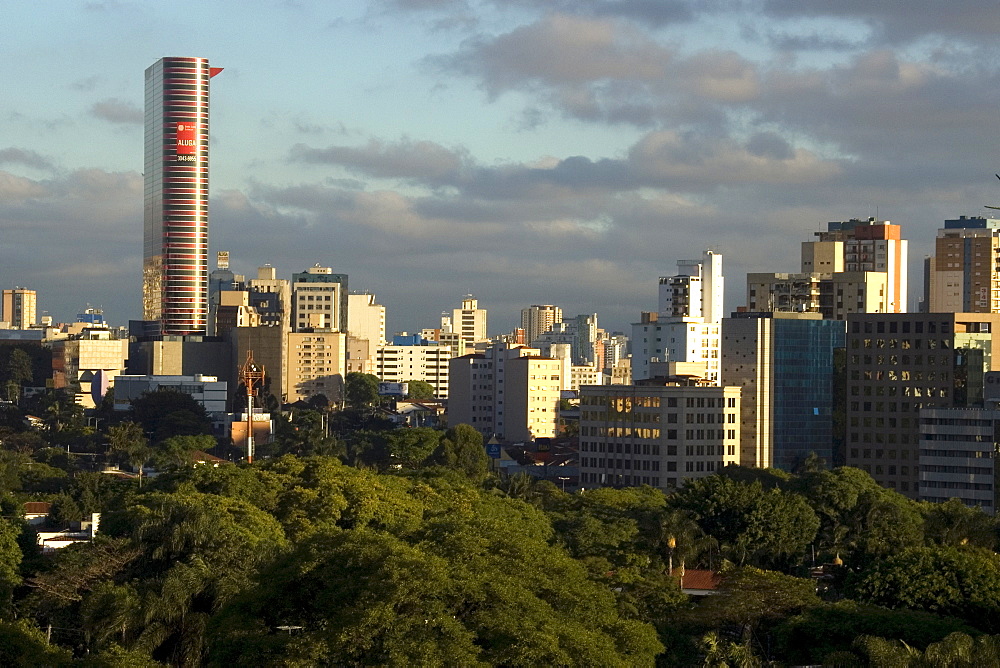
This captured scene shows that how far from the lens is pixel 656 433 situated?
16775 cm

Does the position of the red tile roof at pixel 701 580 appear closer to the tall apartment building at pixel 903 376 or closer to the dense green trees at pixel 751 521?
the dense green trees at pixel 751 521

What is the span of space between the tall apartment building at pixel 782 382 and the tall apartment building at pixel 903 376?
9.37 m

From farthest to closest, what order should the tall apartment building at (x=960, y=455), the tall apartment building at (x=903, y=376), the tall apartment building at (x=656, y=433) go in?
the tall apartment building at (x=903, y=376) < the tall apartment building at (x=656, y=433) < the tall apartment building at (x=960, y=455)

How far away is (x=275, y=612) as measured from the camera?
2045 inches

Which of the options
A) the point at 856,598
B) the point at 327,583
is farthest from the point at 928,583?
the point at 327,583

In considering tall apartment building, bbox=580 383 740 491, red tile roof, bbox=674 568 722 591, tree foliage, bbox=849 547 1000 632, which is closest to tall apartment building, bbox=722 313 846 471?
tall apartment building, bbox=580 383 740 491

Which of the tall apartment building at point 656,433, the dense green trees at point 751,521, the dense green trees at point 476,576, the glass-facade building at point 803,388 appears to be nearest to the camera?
the dense green trees at point 476,576

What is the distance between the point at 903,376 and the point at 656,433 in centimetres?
2324

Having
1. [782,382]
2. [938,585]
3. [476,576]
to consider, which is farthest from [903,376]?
[476,576]

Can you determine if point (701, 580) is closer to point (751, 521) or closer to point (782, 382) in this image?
point (751, 521)

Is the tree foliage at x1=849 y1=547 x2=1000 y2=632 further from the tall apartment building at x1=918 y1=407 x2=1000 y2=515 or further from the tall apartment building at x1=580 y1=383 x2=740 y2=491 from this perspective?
the tall apartment building at x1=580 y1=383 x2=740 y2=491

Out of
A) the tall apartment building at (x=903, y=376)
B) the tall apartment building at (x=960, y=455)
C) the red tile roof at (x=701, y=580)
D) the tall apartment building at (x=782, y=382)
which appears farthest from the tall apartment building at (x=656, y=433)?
the red tile roof at (x=701, y=580)

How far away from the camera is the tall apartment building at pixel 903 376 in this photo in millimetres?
167250

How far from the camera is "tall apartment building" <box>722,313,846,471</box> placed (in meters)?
179
